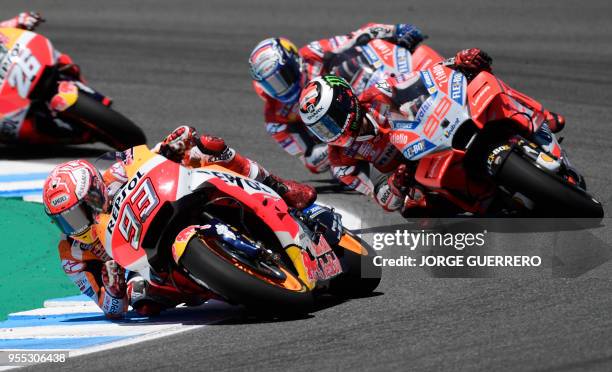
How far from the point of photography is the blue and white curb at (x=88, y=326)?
747 centimetres

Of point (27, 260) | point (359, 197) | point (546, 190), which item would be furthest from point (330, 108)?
point (27, 260)

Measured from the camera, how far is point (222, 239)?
7.34m

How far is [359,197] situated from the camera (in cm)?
1138

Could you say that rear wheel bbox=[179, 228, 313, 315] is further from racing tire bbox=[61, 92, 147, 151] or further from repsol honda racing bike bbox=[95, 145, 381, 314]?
racing tire bbox=[61, 92, 147, 151]

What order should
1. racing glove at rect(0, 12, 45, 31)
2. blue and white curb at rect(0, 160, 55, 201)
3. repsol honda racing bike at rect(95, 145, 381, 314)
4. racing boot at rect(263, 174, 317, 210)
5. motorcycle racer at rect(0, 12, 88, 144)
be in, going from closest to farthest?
repsol honda racing bike at rect(95, 145, 381, 314)
racing boot at rect(263, 174, 317, 210)
blue and white curb at rect(0, 160, 55, 201)
motorcycle racer at rect(0, 12, 88, 144)
racing glove at rect(0, 12, 45, 31)

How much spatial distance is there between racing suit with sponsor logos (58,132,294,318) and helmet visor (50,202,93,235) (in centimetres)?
17

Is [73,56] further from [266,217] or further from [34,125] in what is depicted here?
[266,217]

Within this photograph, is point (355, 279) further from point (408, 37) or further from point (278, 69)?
point (408, 37)

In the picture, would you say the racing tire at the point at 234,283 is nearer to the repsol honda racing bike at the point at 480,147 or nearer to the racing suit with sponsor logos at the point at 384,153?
the repsol honda racing bike at the point at 480,147

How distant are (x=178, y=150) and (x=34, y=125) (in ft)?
18.5

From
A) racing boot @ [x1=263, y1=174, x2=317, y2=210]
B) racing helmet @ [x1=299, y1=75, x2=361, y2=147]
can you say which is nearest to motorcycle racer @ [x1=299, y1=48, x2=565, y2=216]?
racing helmet @ [x1=299, y1=75, x2=361, y2=147]

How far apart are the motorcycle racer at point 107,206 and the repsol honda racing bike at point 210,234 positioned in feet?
0.38

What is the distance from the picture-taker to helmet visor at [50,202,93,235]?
25.5ft

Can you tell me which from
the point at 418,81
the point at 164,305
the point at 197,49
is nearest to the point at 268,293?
the point at 164,305
